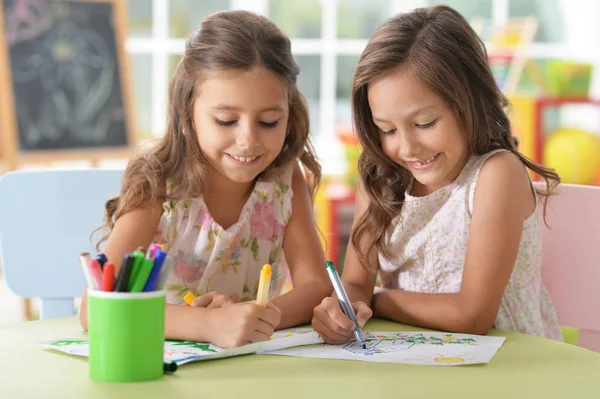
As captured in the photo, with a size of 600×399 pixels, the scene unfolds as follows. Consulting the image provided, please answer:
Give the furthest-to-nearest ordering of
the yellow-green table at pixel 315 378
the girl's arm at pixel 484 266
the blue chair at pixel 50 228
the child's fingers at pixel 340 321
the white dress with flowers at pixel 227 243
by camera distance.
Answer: the blue chair at pixel 50 228 → the white dress with flowers at pixel 227 243 → the girl's arm at pixel 484 266 → the child's fingers at pixel 340 321 → the yellow-green table at pixel 315 378

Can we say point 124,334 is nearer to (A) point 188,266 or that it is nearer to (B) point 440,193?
(A) point 188,266

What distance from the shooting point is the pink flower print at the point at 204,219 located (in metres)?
1.57

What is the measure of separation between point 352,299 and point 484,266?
225 mm

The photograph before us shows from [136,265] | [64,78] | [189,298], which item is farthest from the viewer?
[64,78]

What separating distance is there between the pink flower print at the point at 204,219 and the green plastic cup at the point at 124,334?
24.3 inches

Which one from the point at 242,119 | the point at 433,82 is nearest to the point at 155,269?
the point at 242,119

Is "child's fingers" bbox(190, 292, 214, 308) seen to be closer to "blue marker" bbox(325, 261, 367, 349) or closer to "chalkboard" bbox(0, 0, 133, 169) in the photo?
"blue marker" bbox(325, 261, 367, 349)

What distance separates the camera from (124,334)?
93cm

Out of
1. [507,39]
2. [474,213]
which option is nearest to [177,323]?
[474,213]

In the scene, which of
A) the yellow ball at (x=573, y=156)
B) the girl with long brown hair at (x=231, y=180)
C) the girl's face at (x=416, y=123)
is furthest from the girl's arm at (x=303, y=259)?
the yellow ball at (x=573, y=156)

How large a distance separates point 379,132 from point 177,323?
529 millimetres

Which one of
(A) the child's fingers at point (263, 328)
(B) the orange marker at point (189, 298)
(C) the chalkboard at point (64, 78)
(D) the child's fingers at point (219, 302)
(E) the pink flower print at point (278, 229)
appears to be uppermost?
(C) the chalkboard at point (64, 78)

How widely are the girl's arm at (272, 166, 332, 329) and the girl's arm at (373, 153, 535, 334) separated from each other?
4.5 inches

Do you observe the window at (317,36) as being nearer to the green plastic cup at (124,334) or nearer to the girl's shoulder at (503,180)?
the girl's shoulder at (503,180)
